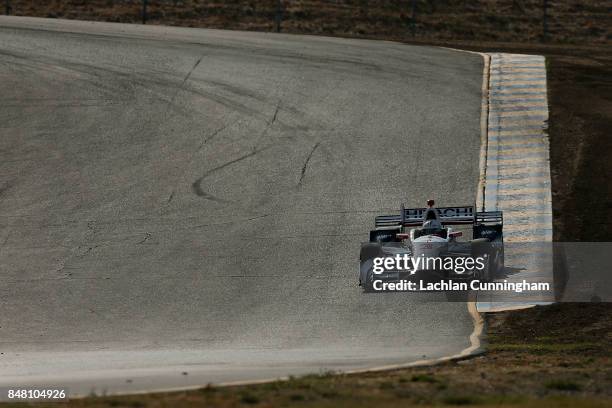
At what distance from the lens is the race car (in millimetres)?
21812

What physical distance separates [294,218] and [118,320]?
693 centimetres

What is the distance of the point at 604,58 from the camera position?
42.0 m

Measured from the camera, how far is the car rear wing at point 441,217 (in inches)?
932

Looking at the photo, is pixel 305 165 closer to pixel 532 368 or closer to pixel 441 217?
pixel 441 217

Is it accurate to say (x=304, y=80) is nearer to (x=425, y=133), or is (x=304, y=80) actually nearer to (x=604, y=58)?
(x=425, y=133)

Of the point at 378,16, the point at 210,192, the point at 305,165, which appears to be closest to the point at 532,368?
the point at 210,192

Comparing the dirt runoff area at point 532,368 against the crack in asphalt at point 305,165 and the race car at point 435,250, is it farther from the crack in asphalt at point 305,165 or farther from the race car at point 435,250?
the crack in asphalt at point 305,165

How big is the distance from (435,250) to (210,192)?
924 cm

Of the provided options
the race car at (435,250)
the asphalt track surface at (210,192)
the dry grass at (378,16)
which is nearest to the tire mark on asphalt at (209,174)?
the asphalt track surface at (210,192)

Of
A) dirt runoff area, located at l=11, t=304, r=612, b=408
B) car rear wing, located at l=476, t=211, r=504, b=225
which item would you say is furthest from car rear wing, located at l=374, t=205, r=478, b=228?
dirt runoff area, located at l=11, t=304, r=612, b=408

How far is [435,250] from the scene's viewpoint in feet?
71.4

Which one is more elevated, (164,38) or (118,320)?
(164,38)

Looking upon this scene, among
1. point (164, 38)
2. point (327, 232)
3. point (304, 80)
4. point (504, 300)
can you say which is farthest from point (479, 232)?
point (164, 38)

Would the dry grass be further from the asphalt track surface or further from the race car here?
the race car
